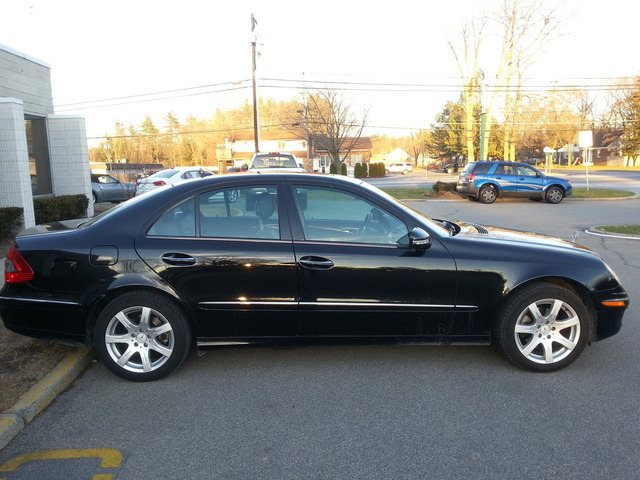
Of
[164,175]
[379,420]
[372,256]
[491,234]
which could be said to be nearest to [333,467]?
[379,420]

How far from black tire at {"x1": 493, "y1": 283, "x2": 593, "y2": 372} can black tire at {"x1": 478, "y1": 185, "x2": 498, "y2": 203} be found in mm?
17373

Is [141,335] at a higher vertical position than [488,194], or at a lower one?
lower

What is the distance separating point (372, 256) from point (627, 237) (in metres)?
9.26

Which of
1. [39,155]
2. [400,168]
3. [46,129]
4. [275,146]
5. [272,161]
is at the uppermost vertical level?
[275,146]

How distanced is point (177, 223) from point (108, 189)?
19.5 metres

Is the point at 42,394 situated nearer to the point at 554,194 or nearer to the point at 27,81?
the point at 27,81

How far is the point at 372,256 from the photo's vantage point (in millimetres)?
4004

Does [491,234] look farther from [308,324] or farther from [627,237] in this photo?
[627,237]

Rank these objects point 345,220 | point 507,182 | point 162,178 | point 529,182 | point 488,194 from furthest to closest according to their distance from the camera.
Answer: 1. point 488,194
2. point 507,182
3. point 529,182
4. point 162,178
5. point 345,220

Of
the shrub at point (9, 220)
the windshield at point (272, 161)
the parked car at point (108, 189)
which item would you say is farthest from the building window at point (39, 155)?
the windshield at point (272, 161)

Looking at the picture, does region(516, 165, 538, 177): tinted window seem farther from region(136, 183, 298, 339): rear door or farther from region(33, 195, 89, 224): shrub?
region(136, 183, 298, 339): rear door

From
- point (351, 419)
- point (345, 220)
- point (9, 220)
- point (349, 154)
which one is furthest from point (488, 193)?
point (349, 154)

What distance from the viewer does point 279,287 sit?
13.1 feet

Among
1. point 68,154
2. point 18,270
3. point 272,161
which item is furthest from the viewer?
point 272,161
